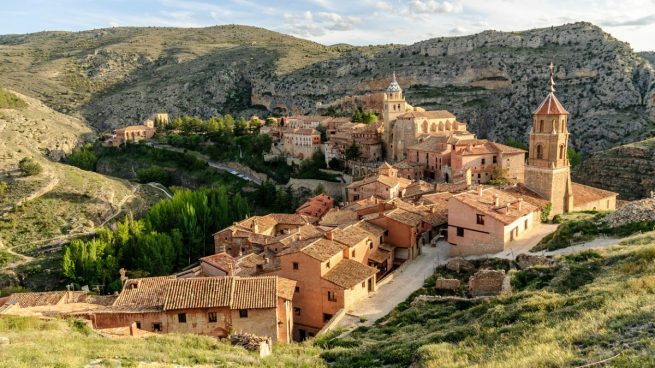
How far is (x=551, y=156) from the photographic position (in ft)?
100

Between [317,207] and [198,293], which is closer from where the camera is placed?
[198,293]

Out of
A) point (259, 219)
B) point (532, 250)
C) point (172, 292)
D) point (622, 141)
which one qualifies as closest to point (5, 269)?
point (259, 219)

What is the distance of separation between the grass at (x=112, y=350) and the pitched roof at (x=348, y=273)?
7627 millimetres

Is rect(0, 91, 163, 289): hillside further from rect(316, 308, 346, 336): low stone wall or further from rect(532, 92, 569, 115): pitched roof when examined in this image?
rect(532, 92, 569, 115): pitched roof

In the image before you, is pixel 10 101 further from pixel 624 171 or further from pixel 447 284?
pixel 624 171

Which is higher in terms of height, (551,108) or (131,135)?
(551,108)

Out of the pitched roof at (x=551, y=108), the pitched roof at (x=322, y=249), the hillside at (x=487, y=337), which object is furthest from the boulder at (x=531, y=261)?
the pitched roof at (x=551, y=108)

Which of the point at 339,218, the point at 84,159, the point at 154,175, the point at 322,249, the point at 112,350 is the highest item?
the point at 112,350

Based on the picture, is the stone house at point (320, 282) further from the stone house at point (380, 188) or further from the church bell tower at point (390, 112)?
the church bell tower at point (390, 112)

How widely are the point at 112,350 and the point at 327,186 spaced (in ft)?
145

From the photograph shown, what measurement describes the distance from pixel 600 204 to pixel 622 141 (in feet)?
139

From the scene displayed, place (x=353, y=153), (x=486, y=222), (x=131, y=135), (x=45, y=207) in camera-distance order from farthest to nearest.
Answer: (x=131, y=135) < (x=353, y=153) < (x=45, y=207) < (x=486, y=222)

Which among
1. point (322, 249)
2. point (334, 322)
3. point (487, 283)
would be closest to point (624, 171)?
point (322, 249)

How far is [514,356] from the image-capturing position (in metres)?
10.3
